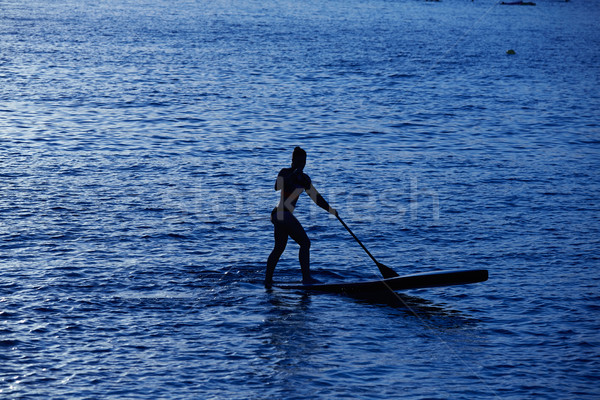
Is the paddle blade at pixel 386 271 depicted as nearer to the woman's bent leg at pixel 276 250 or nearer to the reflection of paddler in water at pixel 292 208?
the reflection of paddler in water at pixel 292 208

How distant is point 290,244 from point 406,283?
4.23 m

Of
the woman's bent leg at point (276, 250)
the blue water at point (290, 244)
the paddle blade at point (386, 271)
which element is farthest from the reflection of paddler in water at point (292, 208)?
the paddle blade at point (386, 271)

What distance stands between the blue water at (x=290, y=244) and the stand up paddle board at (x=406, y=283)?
0.87 ft

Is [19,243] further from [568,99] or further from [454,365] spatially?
[568,99]

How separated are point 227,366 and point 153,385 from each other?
1.15 m

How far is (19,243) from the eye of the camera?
15.7 m

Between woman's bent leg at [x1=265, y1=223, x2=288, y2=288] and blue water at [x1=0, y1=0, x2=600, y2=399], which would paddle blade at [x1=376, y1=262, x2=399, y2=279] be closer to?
blue water at [x1=0, y1=0, x2=600, y2=399]

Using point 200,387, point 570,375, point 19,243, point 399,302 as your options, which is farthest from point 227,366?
point 19,243

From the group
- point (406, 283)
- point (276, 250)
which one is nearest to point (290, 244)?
point (276, 250)

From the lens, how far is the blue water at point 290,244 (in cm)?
1091

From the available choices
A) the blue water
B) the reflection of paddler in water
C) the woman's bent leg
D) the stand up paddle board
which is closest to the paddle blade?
the stand up paddle board

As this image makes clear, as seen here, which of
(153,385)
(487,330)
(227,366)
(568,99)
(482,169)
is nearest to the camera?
(153,385)

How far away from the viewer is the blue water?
10914 millimetres

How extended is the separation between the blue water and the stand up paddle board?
26 centimetres
